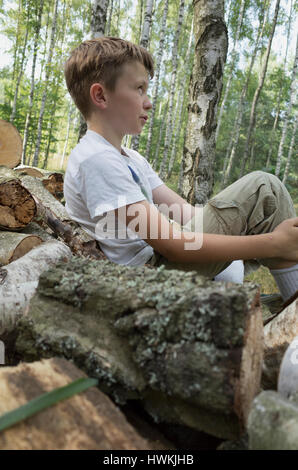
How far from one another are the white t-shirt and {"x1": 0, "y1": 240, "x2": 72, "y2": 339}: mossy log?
25 centimetres

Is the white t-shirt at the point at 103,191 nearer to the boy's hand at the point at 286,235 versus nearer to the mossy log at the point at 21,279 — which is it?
the mossy log at the point at 21,279

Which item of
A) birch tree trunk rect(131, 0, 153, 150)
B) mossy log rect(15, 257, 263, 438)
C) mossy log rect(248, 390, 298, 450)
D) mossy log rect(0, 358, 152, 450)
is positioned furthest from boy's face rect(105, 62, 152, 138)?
birch tree trunk rect(131, 0, 153, 150)

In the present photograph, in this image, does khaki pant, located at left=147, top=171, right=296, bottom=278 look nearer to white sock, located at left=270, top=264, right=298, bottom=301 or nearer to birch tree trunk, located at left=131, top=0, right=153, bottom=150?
white sock, located at left=270, top=264, right=298, bottom=301

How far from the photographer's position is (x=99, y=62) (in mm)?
1920

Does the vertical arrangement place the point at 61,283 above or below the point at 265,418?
above

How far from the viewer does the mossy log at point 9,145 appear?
4.63 meters

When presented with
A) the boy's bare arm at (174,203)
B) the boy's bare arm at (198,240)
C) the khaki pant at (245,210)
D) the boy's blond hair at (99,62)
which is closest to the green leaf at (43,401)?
the boy's bare arm at (198,240)

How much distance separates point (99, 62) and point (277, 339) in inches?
66.6

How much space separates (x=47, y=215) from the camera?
9.35 feet

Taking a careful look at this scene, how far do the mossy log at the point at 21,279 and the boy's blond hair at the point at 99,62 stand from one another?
0.87 m

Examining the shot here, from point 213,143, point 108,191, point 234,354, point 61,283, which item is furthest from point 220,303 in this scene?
point 213,143

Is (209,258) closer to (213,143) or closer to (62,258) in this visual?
(62,258)

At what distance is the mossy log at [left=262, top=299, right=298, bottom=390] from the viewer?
1.49m

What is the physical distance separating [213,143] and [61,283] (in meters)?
3.14
